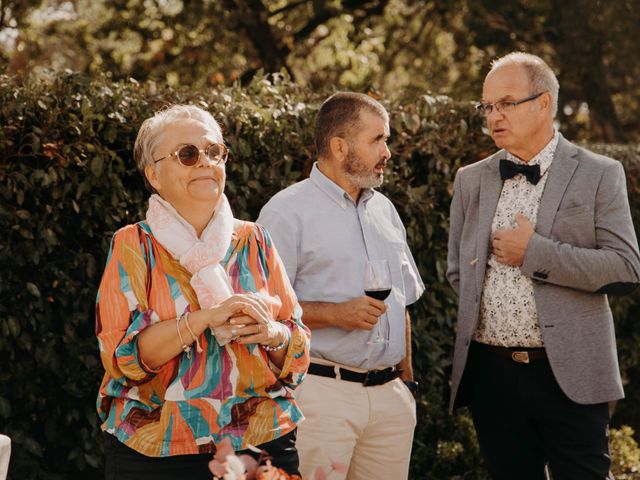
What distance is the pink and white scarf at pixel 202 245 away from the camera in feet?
9.36

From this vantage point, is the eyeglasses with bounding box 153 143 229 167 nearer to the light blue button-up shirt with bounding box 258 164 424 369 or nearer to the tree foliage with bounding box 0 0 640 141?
the light blue button-up shirt with bounding box 258 164 424 369

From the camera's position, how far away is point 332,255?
398cm

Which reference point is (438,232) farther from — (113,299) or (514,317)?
(113,299)

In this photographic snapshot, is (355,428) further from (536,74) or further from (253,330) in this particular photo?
(536,74)

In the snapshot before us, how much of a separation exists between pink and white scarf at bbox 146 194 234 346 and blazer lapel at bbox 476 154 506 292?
1432mm

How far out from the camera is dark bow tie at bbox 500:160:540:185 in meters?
4.04

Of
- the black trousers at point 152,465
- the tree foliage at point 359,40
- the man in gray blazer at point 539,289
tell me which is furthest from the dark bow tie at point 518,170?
the tree foliage at point 359,40

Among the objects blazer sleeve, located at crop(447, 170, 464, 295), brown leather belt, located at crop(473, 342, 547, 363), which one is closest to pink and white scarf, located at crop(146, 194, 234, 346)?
brown leather belt, located at crop(473, 342, 547, 363)

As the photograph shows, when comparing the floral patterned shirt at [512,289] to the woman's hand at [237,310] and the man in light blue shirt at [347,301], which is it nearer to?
the man in light blue shirt at [347,301]

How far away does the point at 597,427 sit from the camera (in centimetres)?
390

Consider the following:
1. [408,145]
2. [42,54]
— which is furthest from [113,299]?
[42,54]

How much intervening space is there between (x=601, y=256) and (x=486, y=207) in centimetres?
58

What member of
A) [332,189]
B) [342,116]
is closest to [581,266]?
[332,189]

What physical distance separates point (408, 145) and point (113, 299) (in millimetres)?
2994
